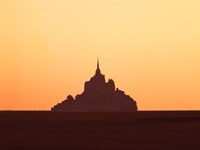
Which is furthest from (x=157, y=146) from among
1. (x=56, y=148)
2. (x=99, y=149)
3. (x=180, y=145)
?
(x=56, y=148)

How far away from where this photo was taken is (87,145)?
188 ft

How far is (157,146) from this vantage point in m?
54.9

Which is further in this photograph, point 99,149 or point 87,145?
point 87,145

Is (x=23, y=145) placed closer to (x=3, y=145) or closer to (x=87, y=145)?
(x=3, y=145)

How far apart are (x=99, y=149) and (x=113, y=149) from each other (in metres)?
1.44

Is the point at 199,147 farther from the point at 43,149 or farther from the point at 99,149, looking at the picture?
the point at 43,149

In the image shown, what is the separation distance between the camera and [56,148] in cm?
5338

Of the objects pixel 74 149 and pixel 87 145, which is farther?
pixel 87 145

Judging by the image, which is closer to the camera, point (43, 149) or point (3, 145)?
point (43, 149)

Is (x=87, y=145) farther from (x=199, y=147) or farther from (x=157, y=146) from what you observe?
(x=199, y=147)

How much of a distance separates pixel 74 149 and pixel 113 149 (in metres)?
3.56

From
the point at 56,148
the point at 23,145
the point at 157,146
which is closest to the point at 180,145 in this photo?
the point at 157,146

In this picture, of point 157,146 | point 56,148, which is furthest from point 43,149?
point 157,146

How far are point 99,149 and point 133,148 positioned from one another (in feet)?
10.7
